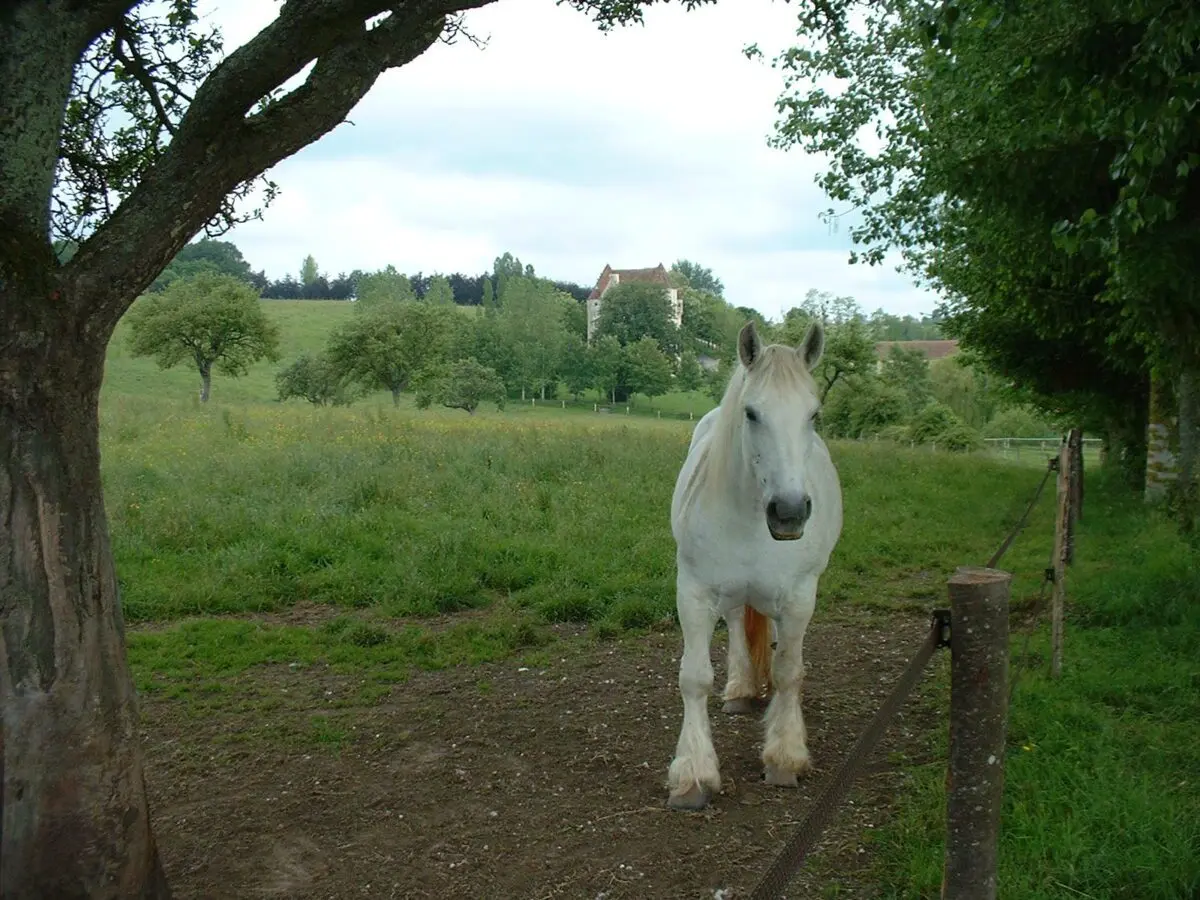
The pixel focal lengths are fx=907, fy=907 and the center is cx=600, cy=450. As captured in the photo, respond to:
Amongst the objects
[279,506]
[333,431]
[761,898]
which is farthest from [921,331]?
[761,898]

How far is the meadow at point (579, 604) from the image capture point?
12.6ft

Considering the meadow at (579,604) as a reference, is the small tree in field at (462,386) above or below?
above

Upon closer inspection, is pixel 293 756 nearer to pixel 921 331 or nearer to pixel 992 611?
pixel 992 611

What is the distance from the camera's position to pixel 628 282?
→ 8300cm

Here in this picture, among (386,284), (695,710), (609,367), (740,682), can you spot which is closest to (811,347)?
(695,710)

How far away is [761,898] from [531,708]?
13.4 ft

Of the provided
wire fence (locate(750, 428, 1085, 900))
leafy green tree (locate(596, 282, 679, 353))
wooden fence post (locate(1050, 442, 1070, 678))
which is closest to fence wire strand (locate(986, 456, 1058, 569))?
wooden fence post (locate(1050, 442, 1070, 678))

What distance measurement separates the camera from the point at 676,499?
5.46m

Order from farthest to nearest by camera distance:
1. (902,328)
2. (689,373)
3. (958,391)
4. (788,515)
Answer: (902,328), (689,373), (958,391), (788,515)

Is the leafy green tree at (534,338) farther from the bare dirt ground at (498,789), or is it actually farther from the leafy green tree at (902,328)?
the bare dirt ground at (498,789)

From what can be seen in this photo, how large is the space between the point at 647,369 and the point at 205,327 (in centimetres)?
3109

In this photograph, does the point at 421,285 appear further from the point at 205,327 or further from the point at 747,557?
the point at 747,557

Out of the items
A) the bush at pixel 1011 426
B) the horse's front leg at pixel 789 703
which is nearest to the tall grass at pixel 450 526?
the horse's front leg at pixel 789 703

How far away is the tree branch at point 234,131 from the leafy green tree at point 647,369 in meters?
59.9
